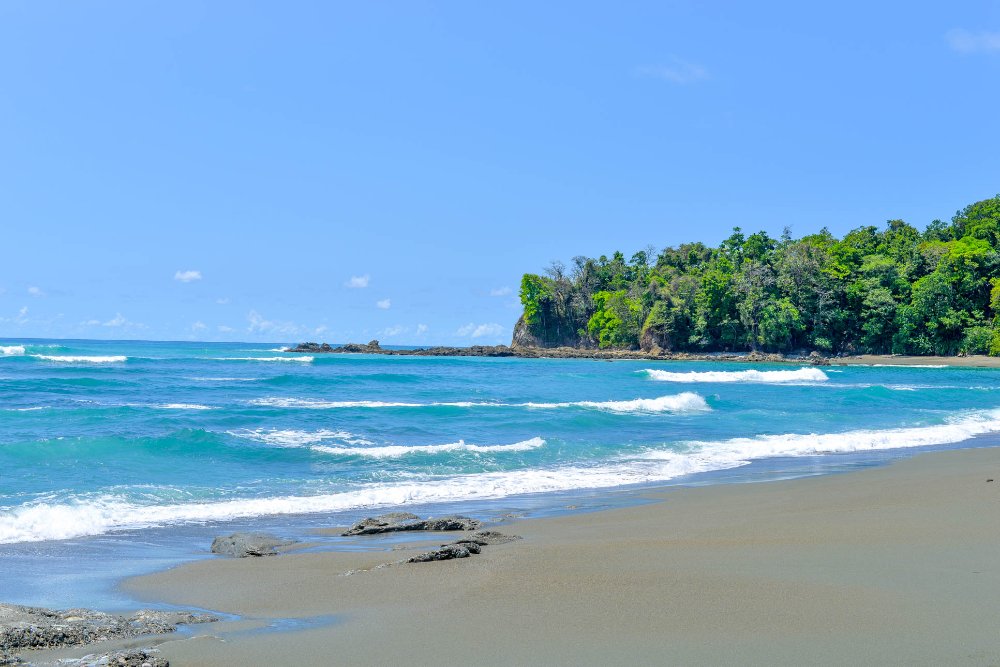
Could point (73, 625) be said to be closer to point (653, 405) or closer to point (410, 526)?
point (410, 526)

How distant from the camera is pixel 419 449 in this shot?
48.5 feet

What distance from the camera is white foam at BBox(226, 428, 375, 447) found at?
1548 centimetres

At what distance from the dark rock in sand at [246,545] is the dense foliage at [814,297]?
67.9 meters

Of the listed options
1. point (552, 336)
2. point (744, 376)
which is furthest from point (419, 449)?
point (552, 336)

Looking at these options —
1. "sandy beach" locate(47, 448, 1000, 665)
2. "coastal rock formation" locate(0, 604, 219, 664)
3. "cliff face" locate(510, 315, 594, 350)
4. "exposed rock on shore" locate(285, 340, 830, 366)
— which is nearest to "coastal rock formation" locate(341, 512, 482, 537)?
"sandy beach" locate(47, 448, 1000, 665)

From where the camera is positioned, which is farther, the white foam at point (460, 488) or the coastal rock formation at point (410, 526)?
the white foam at point (460, 488)

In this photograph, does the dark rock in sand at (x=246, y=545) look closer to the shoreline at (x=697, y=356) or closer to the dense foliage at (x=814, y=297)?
the shoreline at (x=697, y=356)

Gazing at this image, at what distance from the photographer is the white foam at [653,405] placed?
23.8 meters

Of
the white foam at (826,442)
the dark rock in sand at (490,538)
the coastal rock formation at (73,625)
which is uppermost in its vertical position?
the coastal rock formation at (73,625)

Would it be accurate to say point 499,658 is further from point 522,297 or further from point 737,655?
point 522,297

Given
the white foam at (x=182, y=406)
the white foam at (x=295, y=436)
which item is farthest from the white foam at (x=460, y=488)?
the white foam at (x=182, y=406)

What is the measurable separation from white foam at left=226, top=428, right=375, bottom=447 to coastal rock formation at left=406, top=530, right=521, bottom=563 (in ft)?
27.8

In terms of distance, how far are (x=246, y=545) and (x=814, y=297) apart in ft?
237

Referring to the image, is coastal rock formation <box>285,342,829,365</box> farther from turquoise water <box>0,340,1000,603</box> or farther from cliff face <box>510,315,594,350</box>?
turquoise water <box>0,340,1000,603</box>
